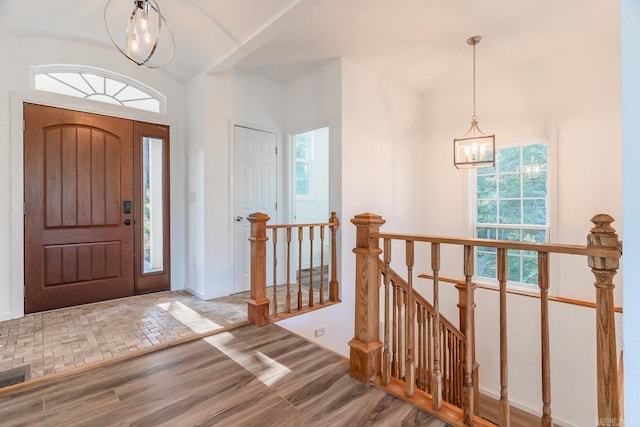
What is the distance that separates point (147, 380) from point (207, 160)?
2.32 meters

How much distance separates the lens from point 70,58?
3164 millimetres

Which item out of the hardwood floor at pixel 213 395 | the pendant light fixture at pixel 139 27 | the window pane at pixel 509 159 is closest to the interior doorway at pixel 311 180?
the pendant light fixture at pixel 139 27

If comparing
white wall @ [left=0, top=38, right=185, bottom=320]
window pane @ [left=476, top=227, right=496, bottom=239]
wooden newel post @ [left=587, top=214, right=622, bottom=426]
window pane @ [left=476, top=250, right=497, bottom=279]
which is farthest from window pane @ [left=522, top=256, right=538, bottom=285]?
white wall @ [left=0, top=38, right=185, bottom=320]

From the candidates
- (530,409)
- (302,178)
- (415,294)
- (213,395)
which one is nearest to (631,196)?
(213,395)

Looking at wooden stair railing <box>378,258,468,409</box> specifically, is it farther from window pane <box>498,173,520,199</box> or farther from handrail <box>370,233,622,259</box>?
window pane <box>498,173,520,199</box>

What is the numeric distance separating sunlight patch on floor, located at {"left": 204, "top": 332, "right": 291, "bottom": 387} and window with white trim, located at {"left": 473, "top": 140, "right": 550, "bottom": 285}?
10.8 ft

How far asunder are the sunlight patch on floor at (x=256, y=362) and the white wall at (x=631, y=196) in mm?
1675

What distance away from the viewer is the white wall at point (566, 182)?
10.8 ft

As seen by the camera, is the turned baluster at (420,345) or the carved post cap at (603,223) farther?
the turned baluster at (420,345)

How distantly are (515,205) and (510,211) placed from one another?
95 mm

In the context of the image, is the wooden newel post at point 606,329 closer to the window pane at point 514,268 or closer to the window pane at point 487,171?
the window pane at point 514,268

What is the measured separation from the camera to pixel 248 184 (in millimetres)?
3910

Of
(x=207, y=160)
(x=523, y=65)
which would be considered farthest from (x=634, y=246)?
(x=523, y=65)

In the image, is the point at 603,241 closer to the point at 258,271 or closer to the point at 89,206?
the point at 258,271
